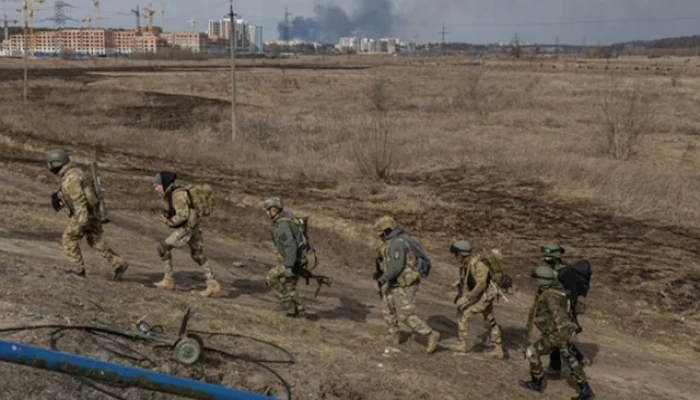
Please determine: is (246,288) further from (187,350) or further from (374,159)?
(374,159)

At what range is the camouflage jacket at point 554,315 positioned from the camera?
7930mm

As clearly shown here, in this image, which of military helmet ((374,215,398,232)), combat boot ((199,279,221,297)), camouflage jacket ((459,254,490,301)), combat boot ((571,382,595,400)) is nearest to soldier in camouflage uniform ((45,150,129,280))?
combat boot ((199,279,221,297))

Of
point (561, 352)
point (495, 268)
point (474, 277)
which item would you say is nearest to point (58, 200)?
point (474, 277)

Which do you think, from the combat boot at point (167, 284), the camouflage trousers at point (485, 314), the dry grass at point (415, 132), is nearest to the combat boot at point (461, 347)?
the camouflage trousers at point (485, 314)

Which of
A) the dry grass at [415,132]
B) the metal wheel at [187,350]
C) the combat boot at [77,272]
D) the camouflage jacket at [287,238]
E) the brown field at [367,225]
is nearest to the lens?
the metal wheel at [187,350]

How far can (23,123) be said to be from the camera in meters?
27.6

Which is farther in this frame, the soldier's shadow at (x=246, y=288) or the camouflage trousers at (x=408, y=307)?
the soldier's shadow at (x=246, y=288)

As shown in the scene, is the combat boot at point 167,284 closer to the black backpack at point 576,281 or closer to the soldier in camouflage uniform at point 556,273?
the soldier in camouflage uniform at point 556,273

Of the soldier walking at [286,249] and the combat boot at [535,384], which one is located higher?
the soldier walking at [286,249]

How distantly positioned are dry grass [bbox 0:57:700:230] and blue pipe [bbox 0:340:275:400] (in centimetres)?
1751

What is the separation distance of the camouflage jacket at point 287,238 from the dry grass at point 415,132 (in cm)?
1231

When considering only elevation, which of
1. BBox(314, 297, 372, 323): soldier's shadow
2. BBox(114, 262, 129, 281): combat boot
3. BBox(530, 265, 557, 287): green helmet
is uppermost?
BBox(530, 265, 557, 287): green helmet

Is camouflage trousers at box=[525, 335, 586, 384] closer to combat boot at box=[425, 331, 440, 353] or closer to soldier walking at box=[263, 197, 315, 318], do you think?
combat boot at box=[425, 331, 440, 353]

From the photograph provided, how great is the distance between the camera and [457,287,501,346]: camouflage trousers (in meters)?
8.95
